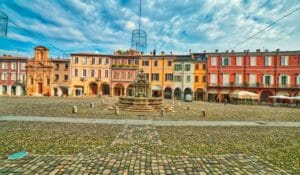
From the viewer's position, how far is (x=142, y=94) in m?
21.7

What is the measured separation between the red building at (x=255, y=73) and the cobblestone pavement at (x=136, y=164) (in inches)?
1446

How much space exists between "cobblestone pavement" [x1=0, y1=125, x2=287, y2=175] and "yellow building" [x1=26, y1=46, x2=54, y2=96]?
4542 centimetres

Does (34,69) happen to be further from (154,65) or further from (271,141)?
(271,141)

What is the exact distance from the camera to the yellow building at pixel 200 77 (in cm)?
4169

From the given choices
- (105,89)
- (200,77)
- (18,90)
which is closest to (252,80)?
(200,77)

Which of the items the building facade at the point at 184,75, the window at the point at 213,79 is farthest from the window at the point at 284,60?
the building facade at the point at 184,75

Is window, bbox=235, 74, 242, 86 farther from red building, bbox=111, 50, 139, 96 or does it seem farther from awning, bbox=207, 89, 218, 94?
red building, bbox=111, 50, 139, 96

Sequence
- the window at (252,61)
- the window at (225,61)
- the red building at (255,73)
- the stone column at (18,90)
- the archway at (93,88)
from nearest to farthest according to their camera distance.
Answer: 1. the red building at (255,73)
2. the window at (252,61)
3. the window at (225,61)
4. the archway at (93,88)
5. the stone column at (18,90)

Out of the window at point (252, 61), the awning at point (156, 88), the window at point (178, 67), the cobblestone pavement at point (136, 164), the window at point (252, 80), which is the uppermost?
the window at point (252, 61)

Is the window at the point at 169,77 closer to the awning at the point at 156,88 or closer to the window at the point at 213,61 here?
the awning at the point at 156,88

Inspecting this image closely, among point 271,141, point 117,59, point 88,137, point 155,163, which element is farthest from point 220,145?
point 117,59

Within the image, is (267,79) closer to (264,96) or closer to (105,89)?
(264,96)

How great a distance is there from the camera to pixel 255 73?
125 ft

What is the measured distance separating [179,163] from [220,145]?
104 inches
